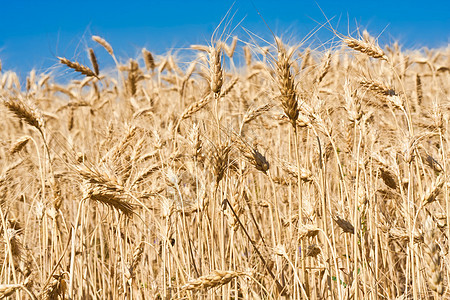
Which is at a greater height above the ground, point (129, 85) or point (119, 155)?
point (129, 85)

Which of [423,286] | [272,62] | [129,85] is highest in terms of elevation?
[129,85]

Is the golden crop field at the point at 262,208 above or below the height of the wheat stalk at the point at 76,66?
below

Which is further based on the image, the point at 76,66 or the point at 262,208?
the point at 76,66

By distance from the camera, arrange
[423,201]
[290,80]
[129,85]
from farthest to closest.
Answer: [129,85] < [423,201] < [290,80]

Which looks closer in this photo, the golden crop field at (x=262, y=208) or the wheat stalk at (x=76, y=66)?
the golden crop field at (x=262, y=208)

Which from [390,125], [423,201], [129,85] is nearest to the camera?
[423,201]

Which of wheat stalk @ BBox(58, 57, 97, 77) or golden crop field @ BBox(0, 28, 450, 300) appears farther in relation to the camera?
wheat stalk @ BBox(58, 57, 97, 77)

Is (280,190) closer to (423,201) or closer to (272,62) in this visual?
(423,201)

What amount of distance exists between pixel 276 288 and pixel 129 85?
3909mm

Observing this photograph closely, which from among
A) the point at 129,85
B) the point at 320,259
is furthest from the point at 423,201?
the point at 129,85

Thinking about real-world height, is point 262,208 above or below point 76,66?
below

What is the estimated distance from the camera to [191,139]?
75.2 inches

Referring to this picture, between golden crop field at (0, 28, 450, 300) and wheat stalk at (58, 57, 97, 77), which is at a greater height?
wheat stalk at (58, 57, 97, 77)

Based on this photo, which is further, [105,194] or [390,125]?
[390,125]
